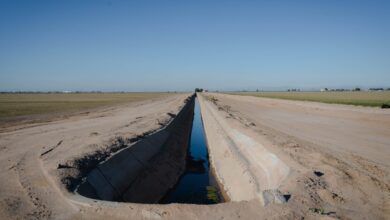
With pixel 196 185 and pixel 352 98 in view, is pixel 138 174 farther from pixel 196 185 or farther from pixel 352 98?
pixel 352 98

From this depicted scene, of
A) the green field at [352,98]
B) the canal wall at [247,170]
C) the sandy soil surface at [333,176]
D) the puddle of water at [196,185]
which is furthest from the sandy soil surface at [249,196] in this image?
the green field at [352,98]

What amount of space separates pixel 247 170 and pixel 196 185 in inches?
101

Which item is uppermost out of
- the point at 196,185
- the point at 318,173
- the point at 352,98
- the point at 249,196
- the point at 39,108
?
the point at 318,173

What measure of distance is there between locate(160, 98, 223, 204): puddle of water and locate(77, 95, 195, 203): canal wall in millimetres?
297

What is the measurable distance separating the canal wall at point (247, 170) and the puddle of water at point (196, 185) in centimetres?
39

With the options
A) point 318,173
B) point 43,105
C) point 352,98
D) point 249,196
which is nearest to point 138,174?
point 249,196

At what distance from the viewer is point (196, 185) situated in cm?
1171

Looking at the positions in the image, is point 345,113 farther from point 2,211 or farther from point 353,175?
point 2,211

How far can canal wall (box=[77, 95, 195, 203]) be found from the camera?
27.0 ft

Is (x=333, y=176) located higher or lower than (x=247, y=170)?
higher

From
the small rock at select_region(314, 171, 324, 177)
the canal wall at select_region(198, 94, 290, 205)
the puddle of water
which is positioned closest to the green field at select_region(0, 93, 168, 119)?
the puddle of water

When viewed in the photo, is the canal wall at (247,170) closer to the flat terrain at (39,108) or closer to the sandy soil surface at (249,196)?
the sandy soil surface at (249,196)

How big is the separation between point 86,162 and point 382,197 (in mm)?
7082

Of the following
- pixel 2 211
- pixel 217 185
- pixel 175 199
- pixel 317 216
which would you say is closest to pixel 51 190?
pixel 2 211
